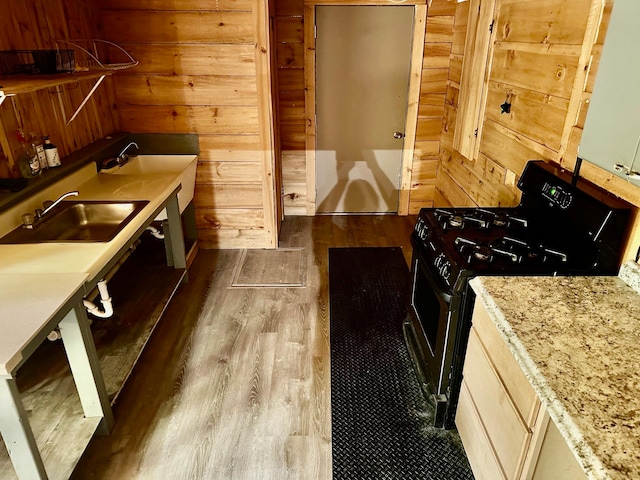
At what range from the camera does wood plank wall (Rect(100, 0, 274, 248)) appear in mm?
3049

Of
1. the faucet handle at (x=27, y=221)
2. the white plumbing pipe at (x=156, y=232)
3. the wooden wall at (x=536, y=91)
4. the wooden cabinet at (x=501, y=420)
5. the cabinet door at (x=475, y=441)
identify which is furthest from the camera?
the white plumbing pipe at (x=156, y=232)

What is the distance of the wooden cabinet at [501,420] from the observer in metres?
1.21

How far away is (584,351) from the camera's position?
4.09 ft

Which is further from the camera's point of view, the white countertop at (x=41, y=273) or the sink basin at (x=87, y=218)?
the sink basin at (x=87, y=218)

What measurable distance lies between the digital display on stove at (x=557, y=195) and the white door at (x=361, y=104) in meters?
2.29

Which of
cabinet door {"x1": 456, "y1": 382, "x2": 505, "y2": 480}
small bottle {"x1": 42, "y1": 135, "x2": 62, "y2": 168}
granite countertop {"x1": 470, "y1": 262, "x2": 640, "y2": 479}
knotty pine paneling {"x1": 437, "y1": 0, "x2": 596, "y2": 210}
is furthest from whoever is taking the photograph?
small bottle {"x1": 42, "y1": 135, "x2": 62, "y2": 168}

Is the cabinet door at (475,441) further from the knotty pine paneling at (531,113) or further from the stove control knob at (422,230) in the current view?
the knotty pine paneling at (531,113)

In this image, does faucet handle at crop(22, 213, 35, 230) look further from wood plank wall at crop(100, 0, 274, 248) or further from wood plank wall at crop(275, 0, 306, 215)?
wood plank wall at crop(275, 0, 306, 215)

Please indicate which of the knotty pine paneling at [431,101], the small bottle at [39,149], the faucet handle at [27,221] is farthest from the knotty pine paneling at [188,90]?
the knotty pine paneling at [431,101]

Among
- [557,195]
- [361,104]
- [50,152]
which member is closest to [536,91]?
[557,195]

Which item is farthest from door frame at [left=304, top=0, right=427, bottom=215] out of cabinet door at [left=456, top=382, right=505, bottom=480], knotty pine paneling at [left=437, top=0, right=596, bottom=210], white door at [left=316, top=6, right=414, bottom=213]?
cabinet door at [left=456, top=382, right=505, bottom=480]

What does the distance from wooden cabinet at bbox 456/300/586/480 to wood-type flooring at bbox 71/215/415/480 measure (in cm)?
63

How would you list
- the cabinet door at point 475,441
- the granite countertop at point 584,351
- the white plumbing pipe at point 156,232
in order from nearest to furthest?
the granite countertop at point 584,351 → the cabinet door at point 475,441 → the white plumbing pipe at point 156,232

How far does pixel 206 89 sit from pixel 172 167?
2.02 feet
